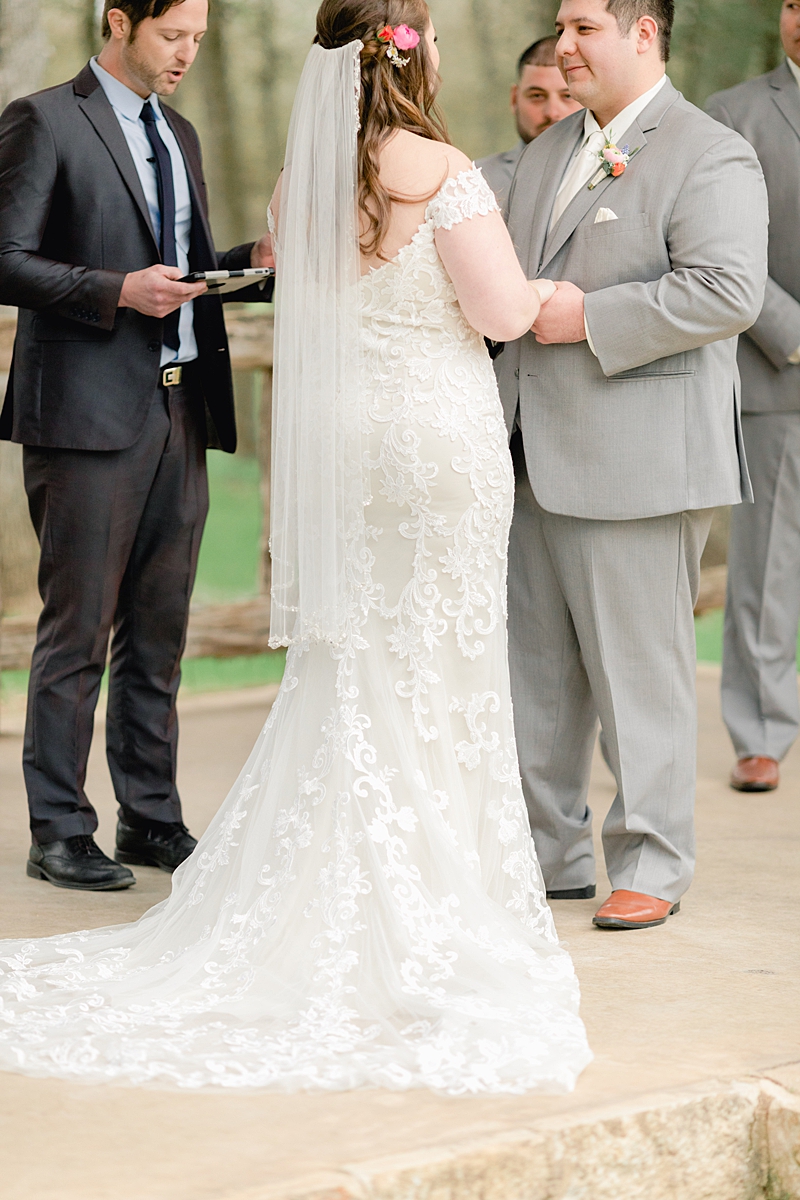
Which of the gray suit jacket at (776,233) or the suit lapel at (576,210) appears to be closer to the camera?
the suit lapel at (576,210)

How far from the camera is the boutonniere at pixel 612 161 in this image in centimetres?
301

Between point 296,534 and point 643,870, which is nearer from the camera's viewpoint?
point 296,534

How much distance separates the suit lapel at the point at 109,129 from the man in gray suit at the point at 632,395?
87 centimetres

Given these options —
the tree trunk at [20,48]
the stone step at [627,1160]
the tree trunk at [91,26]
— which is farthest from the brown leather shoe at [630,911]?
the tree trunk at [91,26]

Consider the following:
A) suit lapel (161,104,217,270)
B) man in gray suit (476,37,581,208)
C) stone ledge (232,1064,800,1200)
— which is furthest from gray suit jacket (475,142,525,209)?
stone ledge (232,1064,800,1200)

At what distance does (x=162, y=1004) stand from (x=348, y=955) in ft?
1.09

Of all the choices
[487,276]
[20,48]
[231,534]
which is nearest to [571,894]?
[487,276]

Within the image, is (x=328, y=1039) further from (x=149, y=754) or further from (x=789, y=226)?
(x=789, y=226)

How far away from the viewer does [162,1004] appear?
255 centimetres

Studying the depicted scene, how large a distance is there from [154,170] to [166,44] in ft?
0.97

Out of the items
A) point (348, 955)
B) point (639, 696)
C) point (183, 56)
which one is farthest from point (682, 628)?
point (183, 56)

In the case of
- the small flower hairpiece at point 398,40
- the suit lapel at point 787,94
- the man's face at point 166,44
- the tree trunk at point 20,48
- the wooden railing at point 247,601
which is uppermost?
the tree trunk at point 20,48

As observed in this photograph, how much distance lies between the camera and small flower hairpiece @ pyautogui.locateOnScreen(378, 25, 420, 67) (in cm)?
264

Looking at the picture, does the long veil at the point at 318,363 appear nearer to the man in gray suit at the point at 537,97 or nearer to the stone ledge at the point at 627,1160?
the stone ledge at the point at 627,1160
